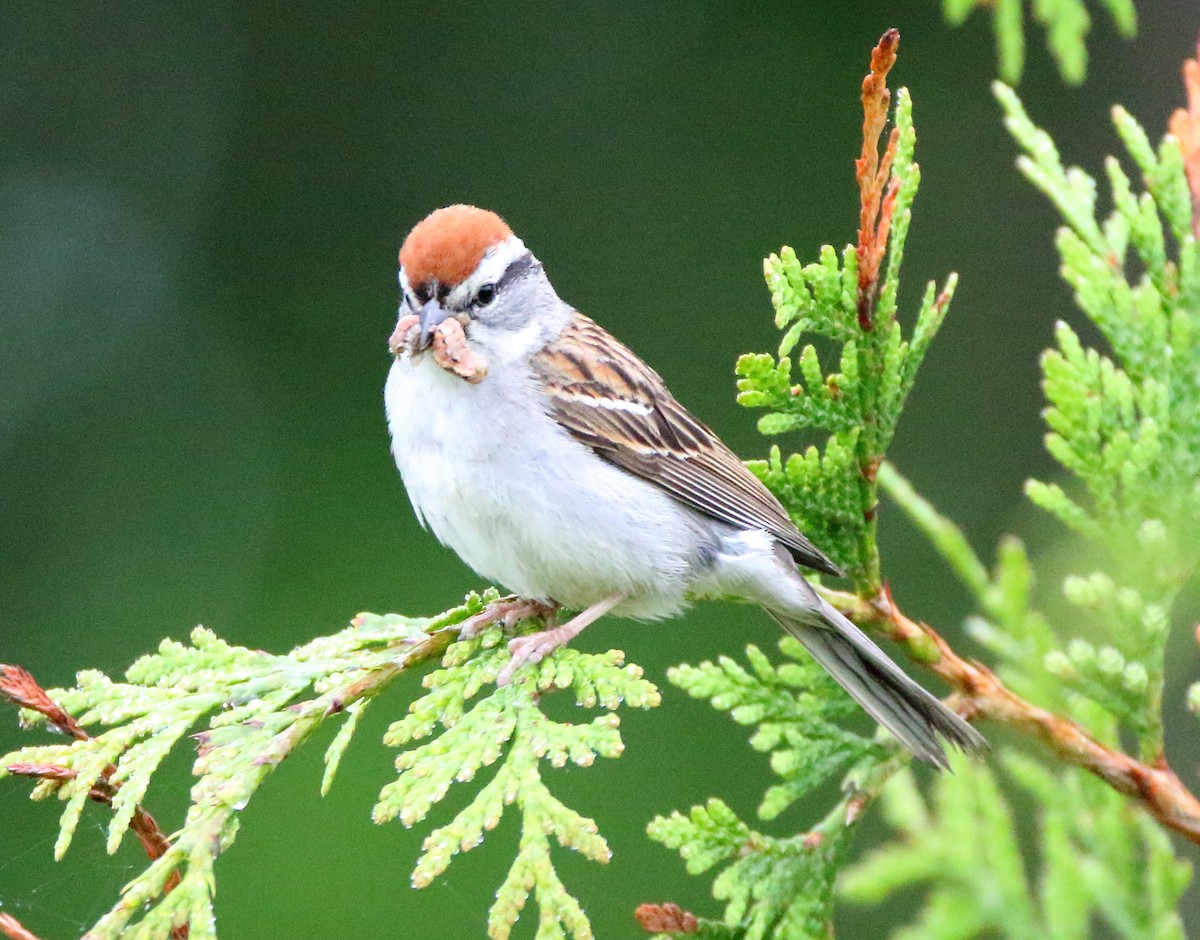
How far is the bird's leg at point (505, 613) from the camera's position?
1.95 metres

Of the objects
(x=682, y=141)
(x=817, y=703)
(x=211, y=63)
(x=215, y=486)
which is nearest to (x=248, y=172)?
(x=211, y=63)

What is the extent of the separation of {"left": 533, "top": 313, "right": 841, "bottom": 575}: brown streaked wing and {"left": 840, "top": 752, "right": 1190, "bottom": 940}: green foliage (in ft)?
3.46

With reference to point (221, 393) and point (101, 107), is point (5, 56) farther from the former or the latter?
point (221, 393)

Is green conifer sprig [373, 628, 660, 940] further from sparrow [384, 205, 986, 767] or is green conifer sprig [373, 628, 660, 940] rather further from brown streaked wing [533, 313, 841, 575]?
brown streaked wing [533, 313, 841, 575]

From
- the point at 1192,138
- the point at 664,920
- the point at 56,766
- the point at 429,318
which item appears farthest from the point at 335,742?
the point at 1192,138

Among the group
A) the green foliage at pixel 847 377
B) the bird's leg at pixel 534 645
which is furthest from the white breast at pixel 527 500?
the green foliage at pixel 847 377

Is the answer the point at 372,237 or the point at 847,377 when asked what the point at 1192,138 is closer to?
the point at 847,377

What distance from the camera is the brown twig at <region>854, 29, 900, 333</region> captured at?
1.65 m

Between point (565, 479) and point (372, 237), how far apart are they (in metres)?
2.17

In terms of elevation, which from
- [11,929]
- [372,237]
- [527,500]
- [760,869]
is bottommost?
[760,869]

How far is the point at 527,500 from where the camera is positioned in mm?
2143

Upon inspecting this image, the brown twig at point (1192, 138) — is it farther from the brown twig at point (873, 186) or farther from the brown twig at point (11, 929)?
the brown twig at point (11, 929)

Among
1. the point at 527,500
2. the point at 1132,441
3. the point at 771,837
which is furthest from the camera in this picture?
the point at 527,500

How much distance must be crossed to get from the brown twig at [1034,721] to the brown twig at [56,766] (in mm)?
926
